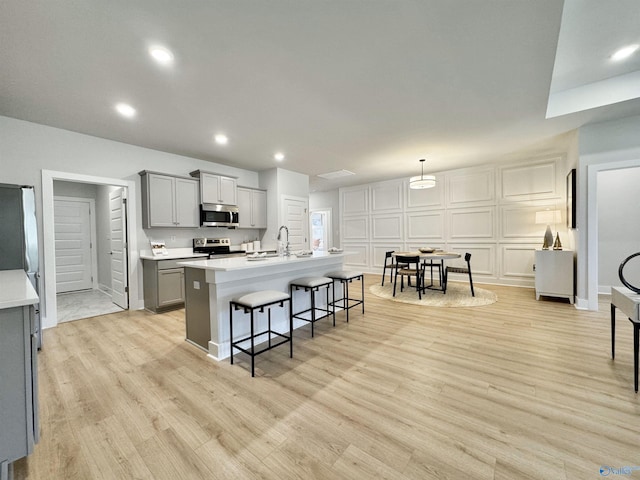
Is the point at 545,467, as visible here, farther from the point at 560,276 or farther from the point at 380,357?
the point at 560,276

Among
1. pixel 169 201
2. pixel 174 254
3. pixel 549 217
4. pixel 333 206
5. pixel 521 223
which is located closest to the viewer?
pixel 169 201

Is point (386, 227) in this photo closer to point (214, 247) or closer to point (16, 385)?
point (214, 247)

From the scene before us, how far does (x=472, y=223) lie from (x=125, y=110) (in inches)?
265

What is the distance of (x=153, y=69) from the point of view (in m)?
2.40

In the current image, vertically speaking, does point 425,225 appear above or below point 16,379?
above

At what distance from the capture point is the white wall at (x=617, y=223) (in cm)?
455

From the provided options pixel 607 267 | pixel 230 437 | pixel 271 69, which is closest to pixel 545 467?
pixel 230 437

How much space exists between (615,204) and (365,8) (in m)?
5.80

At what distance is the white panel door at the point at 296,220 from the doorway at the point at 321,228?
2.40 metres

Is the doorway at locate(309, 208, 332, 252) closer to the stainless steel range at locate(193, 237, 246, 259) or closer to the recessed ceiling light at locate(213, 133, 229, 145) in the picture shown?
the stainless steel range at locate(193, 237, 246, 259)

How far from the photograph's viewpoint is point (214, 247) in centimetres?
508

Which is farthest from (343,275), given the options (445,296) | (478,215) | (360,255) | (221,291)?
(360,255)

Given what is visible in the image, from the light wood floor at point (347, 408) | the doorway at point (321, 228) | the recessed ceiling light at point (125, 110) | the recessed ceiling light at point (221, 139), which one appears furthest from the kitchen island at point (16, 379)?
the doorway at point (321, 228)

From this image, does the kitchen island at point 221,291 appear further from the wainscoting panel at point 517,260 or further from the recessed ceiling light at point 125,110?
the wainscoting panel at point 517,260
